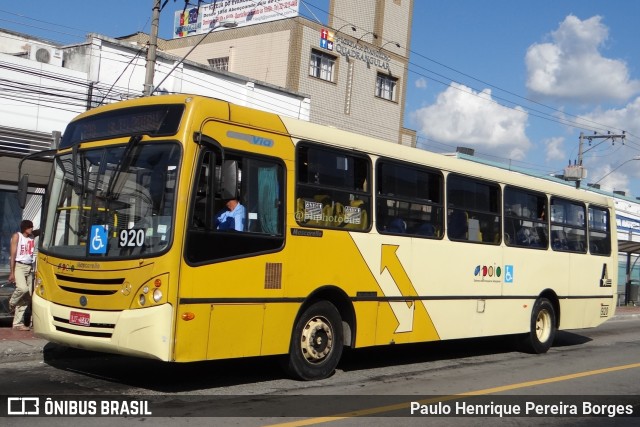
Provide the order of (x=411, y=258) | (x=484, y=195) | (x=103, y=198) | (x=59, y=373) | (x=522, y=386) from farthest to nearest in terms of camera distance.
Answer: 1. (x=484, y=195)
2. (x=411, y=258)
3. (x=522, y=386)
4. (x=59, y=373)
5. (x=103, y=198)

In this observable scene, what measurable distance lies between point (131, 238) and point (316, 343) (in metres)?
2.83

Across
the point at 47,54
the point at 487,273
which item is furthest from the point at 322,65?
the point at 487,273

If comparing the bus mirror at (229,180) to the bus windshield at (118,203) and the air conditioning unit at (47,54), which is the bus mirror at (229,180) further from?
the air conditioning unit at (47,54)

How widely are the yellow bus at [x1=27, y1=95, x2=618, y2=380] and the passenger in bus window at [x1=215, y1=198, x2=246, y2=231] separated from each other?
0.06 feet

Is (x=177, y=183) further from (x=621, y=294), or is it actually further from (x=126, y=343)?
(x=621, y=294)

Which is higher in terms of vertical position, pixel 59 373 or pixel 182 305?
pixel 182 305

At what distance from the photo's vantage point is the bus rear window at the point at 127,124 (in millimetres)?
8164

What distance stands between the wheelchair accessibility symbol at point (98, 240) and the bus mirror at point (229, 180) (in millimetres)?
1341

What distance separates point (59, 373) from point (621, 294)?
1110 inches

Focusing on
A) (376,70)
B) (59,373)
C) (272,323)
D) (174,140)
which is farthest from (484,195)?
(376,70)

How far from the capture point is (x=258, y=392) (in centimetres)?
863

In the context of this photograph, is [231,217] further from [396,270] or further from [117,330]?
[396,270]

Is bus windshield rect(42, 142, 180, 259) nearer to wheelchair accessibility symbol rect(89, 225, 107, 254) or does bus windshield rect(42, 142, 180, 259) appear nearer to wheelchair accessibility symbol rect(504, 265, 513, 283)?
wheelchair accessibility symbol rect(89, 225, 107, 254)

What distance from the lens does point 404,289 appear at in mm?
10695
